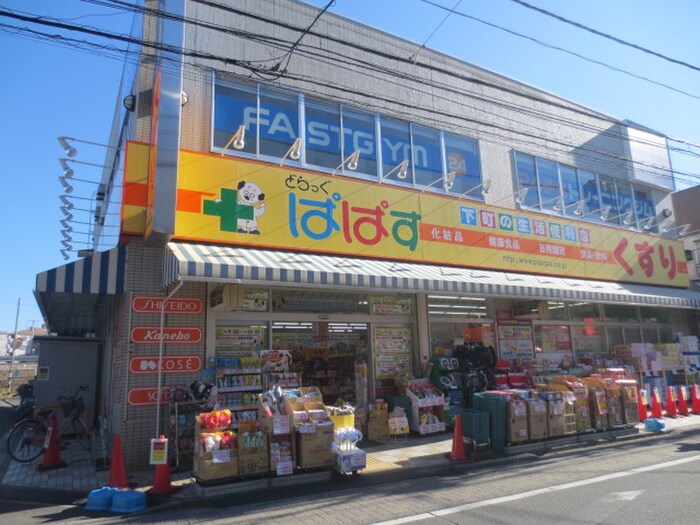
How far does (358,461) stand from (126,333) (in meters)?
4.76

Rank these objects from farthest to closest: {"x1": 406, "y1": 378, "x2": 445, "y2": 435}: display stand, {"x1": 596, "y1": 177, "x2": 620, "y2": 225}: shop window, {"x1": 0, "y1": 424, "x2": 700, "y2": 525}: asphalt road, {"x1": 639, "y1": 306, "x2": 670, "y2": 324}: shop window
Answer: {"x1": 639, "y1": 306, "x2": 670, "y2": 324}: shop window, {"x1": 596, "y1": 177, "x2": 620, "y2": 225}: shop window, {"x1": 406, "y1": 378, "x2": 445, "y2": 435}: display stand, {"x1": 0, "y1": 424, "x2": 700, "y2": 525}: asphalt road

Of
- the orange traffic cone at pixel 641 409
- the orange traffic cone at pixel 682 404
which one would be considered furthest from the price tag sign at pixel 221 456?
the orange traffic cone at pixel 682 404

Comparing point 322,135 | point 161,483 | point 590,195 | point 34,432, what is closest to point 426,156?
point 322,135

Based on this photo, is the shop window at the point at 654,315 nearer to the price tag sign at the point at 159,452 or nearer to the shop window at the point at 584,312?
the shop window at the point at 584,312

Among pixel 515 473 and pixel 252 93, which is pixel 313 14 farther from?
pixel 515 473

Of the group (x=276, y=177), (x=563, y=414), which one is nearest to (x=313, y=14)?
(x=276, y=177)

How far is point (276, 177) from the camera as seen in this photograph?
412 inches

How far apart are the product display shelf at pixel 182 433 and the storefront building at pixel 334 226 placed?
14.8 inches

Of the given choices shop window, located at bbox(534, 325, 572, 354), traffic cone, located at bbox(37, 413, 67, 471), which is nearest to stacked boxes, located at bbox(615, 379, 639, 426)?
shop window, located at bbox(534, 325, 572, 354)

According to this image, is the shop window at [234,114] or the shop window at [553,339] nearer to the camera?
the shop window at [234,114]

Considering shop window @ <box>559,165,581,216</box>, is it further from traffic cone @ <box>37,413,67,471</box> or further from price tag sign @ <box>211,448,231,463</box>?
traffic cone @ <box>37,413,67,471</box>

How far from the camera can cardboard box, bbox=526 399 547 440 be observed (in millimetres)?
9555

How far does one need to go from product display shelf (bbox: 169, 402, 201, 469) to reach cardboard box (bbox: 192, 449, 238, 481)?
1629mm

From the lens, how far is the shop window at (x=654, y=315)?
1819 cm
